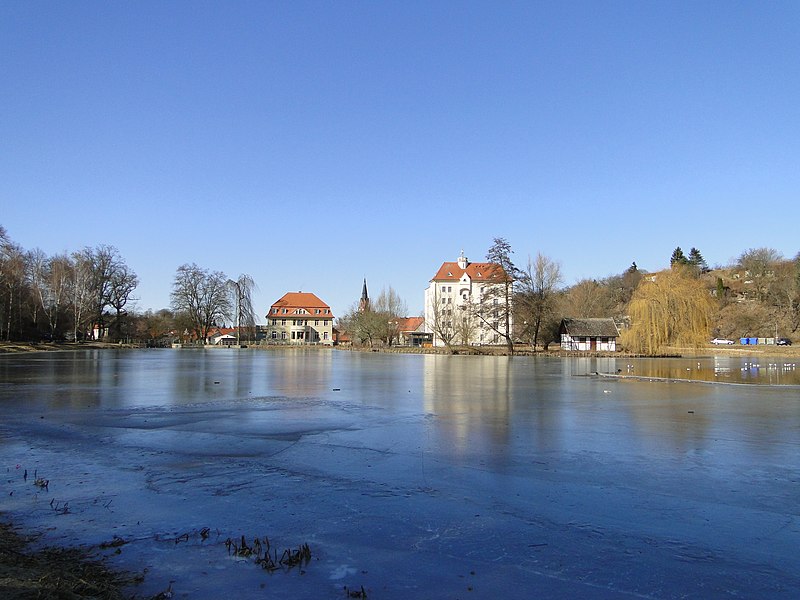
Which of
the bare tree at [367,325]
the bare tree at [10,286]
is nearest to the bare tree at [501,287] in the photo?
the bare tree at [367,325]

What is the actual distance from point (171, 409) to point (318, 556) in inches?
401

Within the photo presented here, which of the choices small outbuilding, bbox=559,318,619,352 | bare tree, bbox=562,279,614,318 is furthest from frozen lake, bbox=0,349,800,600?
bare tree, bbox=562,279,614,318

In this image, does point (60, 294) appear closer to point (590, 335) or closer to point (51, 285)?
point (51, 285)

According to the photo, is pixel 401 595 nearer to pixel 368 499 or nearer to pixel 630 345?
pixel 368 499

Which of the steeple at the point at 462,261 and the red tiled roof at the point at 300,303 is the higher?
the steeple at the point at 462,261

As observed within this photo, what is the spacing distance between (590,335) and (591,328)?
36.7 inches

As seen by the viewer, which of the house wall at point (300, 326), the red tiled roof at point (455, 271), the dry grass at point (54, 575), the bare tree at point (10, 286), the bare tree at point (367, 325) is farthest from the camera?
the red tiled roof at point (455, 271)

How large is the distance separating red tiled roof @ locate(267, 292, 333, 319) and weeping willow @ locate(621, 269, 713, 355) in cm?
7009

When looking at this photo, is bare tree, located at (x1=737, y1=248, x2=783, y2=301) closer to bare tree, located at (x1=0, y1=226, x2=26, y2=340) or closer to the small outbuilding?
the small outbuilding

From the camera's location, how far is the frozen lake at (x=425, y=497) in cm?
421

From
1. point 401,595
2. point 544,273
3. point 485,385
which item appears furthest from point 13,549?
point 544,273

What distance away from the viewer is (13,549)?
448 cm

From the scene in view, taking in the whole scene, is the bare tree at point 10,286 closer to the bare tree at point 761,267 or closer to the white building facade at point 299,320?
the white building facade at point 299,320

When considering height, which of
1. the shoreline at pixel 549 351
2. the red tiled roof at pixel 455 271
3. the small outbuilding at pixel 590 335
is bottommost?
the shoreline at pixel 549 351
